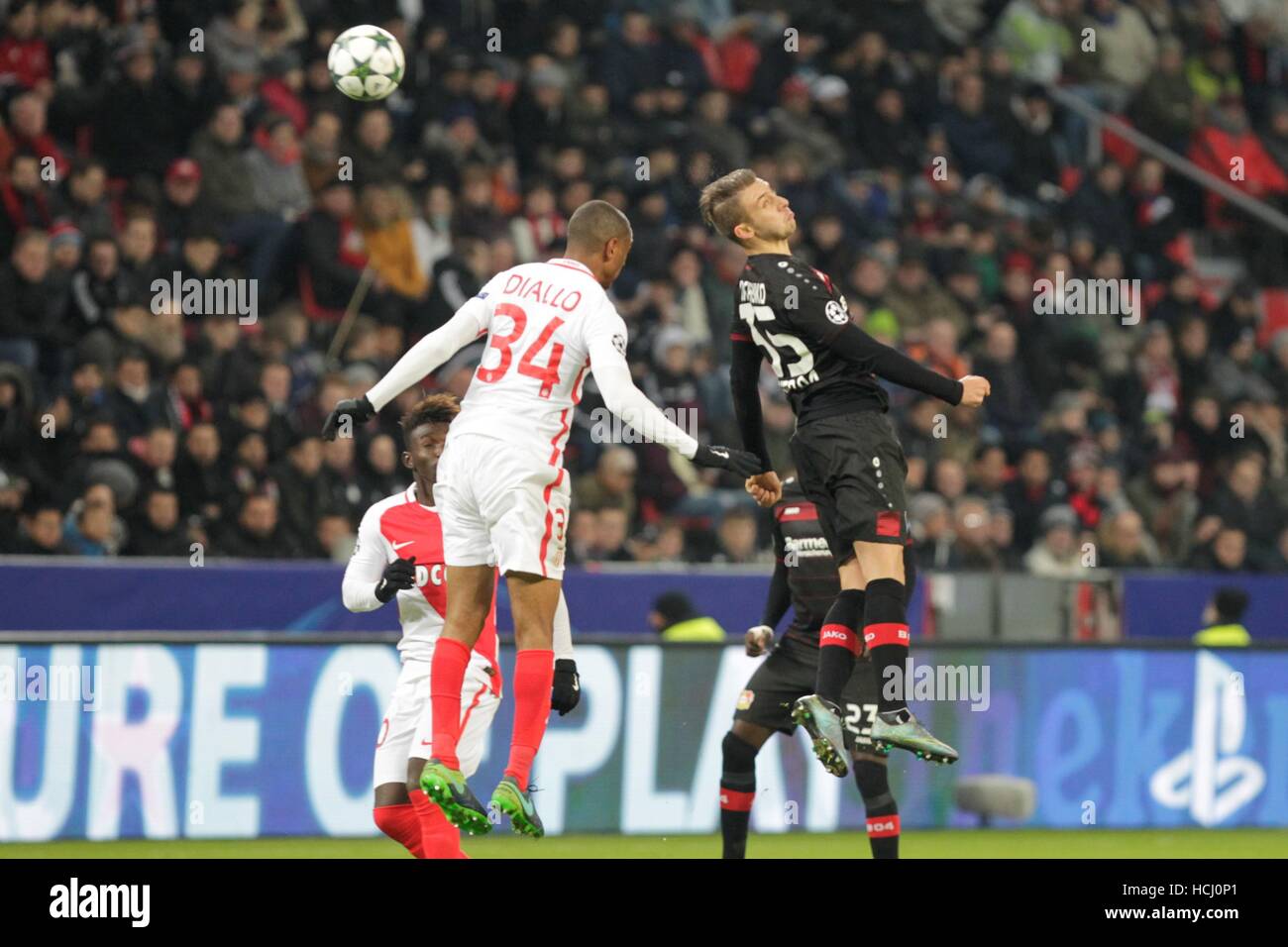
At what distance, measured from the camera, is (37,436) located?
42.2 ft

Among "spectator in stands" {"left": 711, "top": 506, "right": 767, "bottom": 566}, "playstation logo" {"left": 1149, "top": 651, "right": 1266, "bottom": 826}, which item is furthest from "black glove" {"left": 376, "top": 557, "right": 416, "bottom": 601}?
"spectator in stands" {"left": 711, "top": 506, "right": 767, "bottom": 566}

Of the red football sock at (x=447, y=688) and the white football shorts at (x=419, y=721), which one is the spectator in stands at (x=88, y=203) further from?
the red football sock at (x=447, y=688)

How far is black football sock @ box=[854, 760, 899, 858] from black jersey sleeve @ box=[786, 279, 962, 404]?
5.06ft

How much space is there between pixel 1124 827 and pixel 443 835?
217 inches

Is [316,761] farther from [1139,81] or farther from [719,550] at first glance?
[1139,81]

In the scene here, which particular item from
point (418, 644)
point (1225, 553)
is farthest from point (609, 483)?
point (418, 644)

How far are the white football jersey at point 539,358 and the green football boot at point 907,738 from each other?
5.06ft

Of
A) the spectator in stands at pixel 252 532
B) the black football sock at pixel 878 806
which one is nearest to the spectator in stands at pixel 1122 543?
the spectator in stands at pixel 252 532

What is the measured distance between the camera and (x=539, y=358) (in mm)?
7629

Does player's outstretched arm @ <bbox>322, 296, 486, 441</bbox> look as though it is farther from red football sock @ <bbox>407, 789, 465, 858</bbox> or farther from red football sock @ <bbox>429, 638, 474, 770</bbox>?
red football sock @ <bbox>407, 789, 465, 858</bbox>

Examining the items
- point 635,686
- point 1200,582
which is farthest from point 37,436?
point 1200,582

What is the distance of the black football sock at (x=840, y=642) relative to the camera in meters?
7.88

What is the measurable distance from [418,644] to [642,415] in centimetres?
163

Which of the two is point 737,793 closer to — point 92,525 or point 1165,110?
point 92,525
